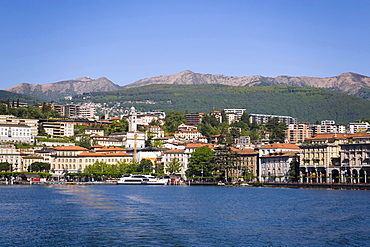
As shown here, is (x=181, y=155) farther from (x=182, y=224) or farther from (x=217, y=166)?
(x=182, y=224)

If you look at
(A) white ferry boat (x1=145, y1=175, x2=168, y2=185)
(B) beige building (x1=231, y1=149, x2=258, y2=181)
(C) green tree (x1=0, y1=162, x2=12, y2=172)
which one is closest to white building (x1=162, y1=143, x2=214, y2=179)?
(B) beige building (x1=231, y1=149, x2=258, y2=181)

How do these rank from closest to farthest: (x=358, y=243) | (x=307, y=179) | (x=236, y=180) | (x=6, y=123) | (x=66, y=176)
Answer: (x=358, y=243)
(x=307, y=179)
(x=236, y=180)
(x=66, y=176)
(x=6, y=123)

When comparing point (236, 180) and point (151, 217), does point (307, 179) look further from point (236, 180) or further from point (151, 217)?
point (151, 217)

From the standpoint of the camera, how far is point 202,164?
433 feet

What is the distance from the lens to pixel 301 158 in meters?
119

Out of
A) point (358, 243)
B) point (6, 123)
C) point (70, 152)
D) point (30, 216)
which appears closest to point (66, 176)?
point (70, 152)

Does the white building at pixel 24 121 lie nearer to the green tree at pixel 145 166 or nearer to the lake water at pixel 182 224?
the green tree at pixel 145 166

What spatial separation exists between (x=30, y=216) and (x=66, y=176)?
9852 centimetres

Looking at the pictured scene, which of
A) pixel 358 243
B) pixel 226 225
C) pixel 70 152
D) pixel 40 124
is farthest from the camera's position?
pixel 40 124

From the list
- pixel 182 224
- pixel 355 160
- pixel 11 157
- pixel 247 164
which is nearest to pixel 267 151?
pixel 247 164

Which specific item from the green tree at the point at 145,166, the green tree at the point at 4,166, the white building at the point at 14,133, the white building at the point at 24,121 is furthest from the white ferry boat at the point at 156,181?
the white building at the point at 24,121

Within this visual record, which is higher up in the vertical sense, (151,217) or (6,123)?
(6,123)

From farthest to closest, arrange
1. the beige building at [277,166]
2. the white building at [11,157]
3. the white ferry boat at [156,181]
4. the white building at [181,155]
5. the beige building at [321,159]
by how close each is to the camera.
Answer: the white building at [181,155]
the white building at [11,157]
the white ferry boat at [156,181]
the beige building at [277,166]
the beige building at [321,159]

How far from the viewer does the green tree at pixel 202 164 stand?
430 ft
